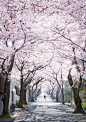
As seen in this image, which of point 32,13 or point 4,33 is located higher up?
point 32,13

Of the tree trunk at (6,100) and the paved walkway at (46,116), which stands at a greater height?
the tree trunk at (6,100)

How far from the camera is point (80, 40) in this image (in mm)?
15125

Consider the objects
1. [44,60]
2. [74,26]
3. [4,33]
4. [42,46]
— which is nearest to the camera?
[4,33]

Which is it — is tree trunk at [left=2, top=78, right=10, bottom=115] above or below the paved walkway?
above

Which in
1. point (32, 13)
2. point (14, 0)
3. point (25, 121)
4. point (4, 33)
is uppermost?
point (14, 0)

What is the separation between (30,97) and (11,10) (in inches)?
Result: 1536

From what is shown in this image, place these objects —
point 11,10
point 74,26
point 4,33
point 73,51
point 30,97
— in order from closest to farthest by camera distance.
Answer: point 11,10
point 4,33
point 74,26
point 73,51
point 30,97

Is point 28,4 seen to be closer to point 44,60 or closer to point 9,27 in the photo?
point 9,27

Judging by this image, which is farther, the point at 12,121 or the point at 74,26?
the point at 74,26

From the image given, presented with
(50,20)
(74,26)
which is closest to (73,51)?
(74,26)

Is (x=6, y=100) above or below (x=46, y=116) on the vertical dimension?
above

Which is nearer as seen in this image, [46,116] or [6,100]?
[6,100]

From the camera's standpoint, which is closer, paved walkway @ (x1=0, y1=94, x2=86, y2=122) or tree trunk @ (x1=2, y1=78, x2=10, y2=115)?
paved walkway @ (x1=0, y1=94, x2=86, y2=122)

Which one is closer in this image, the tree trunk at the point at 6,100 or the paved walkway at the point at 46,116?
the paved walkway at the point at 46,116
